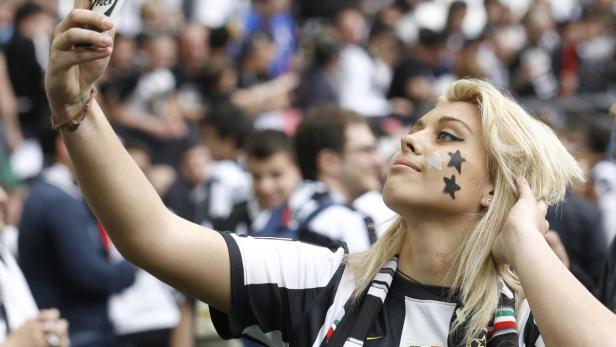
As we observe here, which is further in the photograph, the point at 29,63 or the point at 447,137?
the point at 29,63

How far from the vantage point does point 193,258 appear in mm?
2846

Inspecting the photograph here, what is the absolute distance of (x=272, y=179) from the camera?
6.52 m

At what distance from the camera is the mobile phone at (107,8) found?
2529mm

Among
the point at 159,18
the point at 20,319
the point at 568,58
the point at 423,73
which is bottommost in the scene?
the point at 20,319

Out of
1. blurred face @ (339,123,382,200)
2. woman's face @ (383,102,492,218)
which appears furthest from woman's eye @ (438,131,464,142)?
blurred face @ (339,123,382,200)

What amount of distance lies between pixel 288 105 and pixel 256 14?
2.53 meters

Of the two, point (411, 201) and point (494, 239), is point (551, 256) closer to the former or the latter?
point (494, 239)

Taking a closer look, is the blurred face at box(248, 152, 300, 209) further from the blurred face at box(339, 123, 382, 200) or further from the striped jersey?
the striped jersey

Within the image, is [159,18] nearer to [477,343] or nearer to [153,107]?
[153,107]

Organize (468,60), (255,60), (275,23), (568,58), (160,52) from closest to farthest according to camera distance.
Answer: (160,52) → (255,60) → (468,60) → (275,23) → (568,58)

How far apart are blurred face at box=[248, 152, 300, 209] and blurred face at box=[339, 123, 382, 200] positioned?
61cm

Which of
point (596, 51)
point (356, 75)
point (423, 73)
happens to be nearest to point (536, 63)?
point (596, 51)

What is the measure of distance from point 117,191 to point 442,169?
1.02 metres

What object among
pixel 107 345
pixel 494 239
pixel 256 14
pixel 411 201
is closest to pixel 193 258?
pixel 411 201
